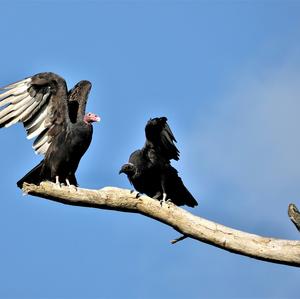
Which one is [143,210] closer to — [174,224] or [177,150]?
[174,224]

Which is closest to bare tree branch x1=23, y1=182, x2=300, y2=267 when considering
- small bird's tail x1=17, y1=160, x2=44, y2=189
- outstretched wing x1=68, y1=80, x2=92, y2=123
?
small bird's tail x1=17, y1=160, x2=44, y2=189

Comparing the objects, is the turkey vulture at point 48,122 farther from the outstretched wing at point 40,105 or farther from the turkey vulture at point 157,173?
the turkey vulture at point 157,173

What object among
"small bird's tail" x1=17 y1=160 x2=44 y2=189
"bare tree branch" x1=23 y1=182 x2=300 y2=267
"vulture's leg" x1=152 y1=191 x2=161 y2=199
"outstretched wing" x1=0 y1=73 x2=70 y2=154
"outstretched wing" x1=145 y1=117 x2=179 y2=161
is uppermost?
"outstretched wing" x1=0 y1=73 x2=70 y2=154

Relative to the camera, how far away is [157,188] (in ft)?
35.6

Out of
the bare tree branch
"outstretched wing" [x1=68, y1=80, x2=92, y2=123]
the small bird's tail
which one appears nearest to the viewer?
the bare tree branch

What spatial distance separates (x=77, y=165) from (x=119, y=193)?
222 centimetres

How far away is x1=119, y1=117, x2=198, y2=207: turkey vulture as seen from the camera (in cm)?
1078

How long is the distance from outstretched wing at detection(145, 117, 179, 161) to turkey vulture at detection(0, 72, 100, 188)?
0.78 meters

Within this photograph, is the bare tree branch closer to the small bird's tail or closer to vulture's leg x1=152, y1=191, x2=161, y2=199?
the small bird's tail

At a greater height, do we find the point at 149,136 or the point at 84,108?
the point at 84,108

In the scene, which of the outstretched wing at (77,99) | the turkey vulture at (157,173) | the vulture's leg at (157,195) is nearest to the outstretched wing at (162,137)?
Result: the turkey vulture at (157,173)

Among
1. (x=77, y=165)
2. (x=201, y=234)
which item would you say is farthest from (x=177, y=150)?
(x=201, y=234)

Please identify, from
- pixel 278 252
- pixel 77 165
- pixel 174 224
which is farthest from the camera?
pixel 77 165

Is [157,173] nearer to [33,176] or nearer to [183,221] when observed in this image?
[33,176]
